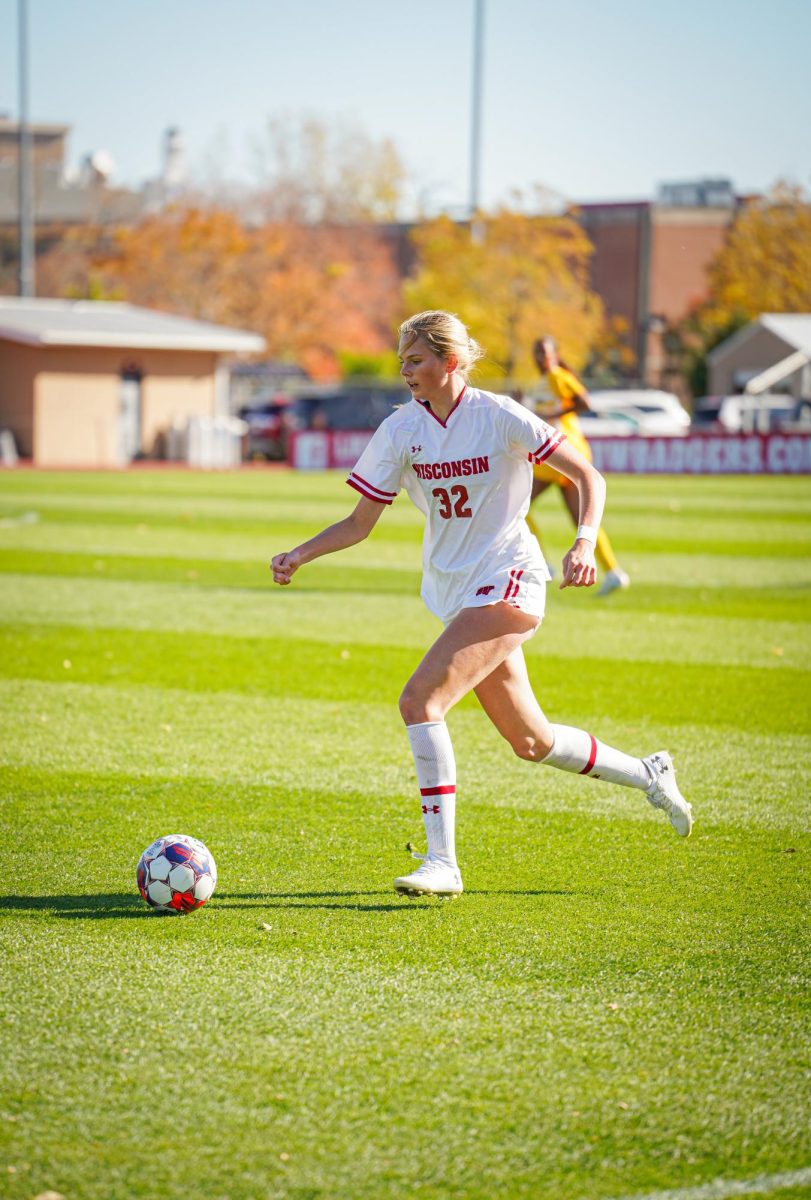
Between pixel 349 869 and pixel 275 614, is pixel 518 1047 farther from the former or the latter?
pixel 275 614

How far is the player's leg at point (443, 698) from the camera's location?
17.6ft

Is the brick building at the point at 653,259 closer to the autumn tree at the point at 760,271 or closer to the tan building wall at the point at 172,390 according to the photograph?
the autumn tree at the point at 760,271

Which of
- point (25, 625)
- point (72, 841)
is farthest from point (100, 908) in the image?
point (25, 625)

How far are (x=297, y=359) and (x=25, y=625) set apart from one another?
56433mm

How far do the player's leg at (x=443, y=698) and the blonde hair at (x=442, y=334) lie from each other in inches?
36.8

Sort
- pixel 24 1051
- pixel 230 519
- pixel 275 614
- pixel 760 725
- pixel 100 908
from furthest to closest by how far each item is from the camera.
→ pixel 230 519
pixel 275 614
pixel 760 725
pixel 100 908
pixel 24 1051

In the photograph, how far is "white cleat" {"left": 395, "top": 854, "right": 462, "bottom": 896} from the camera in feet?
17.7

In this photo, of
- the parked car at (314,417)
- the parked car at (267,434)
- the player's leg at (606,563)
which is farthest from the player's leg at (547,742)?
the parked car at (267,434)

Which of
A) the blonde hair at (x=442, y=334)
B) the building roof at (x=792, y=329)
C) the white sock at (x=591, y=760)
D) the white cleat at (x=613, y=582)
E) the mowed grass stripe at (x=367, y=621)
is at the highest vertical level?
the building roof at (x=792, y=329)

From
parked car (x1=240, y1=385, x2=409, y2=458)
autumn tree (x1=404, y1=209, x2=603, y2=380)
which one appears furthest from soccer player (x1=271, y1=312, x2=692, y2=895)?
autumn tree (x1=404, y1=209, x2=603, y2=380)

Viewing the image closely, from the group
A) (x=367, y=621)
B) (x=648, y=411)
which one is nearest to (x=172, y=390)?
(x=648, y=411)

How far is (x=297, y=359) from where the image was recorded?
67688mm

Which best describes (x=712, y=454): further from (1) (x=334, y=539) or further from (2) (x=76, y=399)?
(1) (x=334, y=539)

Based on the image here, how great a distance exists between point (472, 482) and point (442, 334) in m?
0.55
